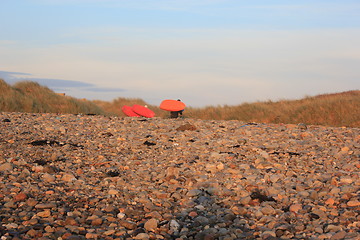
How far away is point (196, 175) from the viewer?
761cm

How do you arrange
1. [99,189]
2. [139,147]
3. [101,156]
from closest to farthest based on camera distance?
1. [99,189]
2. [101,156]
3. [139,147]

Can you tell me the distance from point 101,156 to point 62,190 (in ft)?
7.68

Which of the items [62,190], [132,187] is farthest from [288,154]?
[62,190]

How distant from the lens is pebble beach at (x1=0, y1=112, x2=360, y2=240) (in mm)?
5152

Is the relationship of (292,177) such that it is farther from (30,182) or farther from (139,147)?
(30,182)

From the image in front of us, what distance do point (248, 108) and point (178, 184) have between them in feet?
48.8

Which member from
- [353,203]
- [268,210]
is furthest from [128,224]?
[353,203]

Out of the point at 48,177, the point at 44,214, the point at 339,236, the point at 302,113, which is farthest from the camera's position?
the point at 302,113

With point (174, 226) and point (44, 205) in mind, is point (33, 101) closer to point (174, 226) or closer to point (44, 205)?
point (44, 205)

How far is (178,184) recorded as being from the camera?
23.4 feet

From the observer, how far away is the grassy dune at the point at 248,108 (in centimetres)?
1795

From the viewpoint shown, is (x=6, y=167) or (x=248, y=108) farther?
(x=248, y=108)

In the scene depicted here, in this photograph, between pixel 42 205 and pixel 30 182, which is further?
pixel 30 182

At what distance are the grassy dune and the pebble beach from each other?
6246mm
